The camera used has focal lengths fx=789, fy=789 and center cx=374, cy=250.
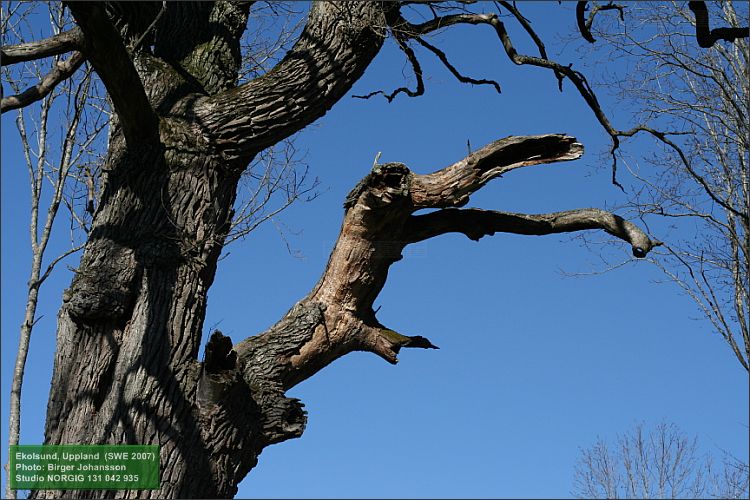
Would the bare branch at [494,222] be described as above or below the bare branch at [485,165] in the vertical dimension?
below

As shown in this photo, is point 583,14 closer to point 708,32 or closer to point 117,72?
point 708,32

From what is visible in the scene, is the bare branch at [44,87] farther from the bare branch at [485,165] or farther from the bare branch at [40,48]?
the bare branch at [485,165]

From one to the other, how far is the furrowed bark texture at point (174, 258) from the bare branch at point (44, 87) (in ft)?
0.64

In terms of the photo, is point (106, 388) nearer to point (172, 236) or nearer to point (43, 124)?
point (172, 236)

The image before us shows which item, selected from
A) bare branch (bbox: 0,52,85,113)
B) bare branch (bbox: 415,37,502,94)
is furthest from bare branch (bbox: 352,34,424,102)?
bare branch (bbox: 0,52,85,113)

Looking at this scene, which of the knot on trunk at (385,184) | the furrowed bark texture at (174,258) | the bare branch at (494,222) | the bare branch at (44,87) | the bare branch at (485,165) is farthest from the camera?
the bare branch at (494,222)

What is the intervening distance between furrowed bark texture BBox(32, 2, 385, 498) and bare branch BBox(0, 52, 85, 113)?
196mm

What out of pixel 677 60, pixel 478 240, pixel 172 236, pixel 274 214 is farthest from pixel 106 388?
pixel 677 60

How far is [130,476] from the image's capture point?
385cm

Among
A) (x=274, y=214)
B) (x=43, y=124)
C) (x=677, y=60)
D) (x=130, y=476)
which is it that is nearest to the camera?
(x=130, y=476)

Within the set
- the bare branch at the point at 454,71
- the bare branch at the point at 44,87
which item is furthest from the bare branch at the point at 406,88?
the bare branch at the point at 44,87

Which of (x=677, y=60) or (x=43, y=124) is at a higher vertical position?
(x=677, y=60)

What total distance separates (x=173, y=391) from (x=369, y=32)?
2361 mm

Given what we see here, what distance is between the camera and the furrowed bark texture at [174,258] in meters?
4.04
